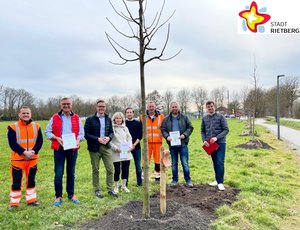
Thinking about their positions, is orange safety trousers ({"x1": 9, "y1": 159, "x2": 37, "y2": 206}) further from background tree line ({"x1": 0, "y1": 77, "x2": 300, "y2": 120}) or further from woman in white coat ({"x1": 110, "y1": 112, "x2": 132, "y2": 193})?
background tree line ({"x1": 0, "y1": 77, "x2": 300, "y2": 120})

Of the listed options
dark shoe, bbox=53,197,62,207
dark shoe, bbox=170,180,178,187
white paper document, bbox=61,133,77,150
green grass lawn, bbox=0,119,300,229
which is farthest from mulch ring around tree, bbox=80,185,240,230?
white paper document, bbox=61,133,77,150

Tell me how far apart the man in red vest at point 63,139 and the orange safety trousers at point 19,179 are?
21.2 inches

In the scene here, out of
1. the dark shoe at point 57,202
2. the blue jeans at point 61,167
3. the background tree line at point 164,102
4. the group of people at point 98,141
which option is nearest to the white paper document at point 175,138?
the group of people at point 98,141

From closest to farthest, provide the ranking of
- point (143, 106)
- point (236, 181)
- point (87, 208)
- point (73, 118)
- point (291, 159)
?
point (143, 106) → point (87, 208) → point (73, 118) → point (236, 181) → point (291, 159)

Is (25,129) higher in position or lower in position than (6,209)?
higher

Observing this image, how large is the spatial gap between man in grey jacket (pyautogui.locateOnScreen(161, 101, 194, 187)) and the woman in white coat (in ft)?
3.35

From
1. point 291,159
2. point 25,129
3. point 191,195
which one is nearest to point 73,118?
point 25,129

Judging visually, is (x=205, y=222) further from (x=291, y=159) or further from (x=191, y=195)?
(x=291, y=159)

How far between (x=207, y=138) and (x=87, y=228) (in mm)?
3689

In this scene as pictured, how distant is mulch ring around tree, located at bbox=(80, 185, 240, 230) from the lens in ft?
13.8

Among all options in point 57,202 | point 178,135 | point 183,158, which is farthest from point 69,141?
point 183,158

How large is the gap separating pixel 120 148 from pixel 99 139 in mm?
728

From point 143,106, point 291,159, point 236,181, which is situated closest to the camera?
point 143,106

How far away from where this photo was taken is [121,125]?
Result: 21.9 feet
